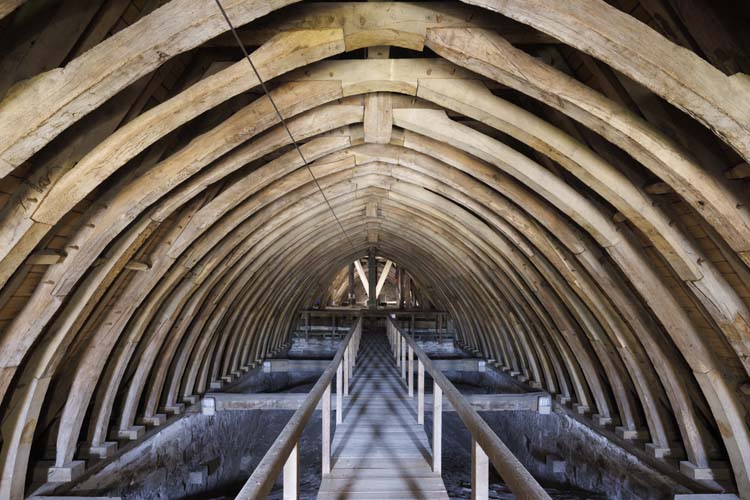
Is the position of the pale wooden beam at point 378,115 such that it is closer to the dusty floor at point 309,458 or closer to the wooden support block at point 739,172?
the wooden support block at point 739,172

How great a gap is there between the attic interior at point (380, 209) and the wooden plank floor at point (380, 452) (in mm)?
38

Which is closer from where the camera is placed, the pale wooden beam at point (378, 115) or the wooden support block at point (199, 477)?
the pale wooden beam at point (378, 115)

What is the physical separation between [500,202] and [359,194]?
8.61ft

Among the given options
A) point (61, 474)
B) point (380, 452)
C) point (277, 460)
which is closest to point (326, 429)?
→ point (380, 452)

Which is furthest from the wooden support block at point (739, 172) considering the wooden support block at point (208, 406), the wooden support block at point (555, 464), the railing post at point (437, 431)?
the wooden support block at point (208, 406)

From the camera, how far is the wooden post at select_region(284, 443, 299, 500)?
242 centimetres

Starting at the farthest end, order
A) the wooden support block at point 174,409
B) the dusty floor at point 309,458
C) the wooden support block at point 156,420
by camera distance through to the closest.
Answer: the wooden support block at point 174,409, the wooden support block at point 156,420, the dusty floor at point 309,458

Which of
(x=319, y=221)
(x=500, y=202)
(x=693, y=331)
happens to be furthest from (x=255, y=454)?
(x=693, y=331)

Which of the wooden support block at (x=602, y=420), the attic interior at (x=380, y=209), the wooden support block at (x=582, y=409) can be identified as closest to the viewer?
the attic interior at (x=380, y=209)

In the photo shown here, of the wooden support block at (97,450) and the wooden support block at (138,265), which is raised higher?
the wooden support block at (138,265)

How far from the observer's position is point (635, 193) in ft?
12.4

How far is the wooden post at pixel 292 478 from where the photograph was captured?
2418 mm

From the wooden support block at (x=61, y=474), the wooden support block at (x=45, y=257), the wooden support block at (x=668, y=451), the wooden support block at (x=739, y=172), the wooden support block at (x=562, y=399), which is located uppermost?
the wooden support block at (x=739, y=172)

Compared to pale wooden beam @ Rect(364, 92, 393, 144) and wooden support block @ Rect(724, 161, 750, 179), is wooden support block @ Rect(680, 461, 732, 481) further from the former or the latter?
pale wooden beam @ Rect(364, 92, 393, 144)
